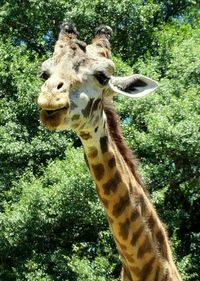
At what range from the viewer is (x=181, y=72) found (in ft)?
43.2

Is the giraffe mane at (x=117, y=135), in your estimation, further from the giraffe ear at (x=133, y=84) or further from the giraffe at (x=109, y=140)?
the giraffe ear at (x=133, y=84)

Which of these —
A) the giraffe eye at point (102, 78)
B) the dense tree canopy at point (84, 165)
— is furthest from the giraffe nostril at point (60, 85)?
the dense tree canopy at point (84, 165)

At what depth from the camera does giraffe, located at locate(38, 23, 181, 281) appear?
4.53 meters

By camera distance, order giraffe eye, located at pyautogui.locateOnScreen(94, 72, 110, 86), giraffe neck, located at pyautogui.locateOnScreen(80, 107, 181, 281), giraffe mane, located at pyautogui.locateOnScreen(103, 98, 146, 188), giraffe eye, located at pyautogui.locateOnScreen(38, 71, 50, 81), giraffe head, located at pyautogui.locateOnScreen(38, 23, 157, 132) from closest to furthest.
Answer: giraffe head, located at pyautogui.locateOnScreen(38, 23, 157, 132)
giraffe eye, located at pyautogui.locateOnScreen(38, 71, 50, 81)
giraffe eye, located at pyautogui.locateOnScreen(94, 72, 110, 86)
giraffe neck, located at pyautogui.locateOnScreen(80, 107, 181, 281)
giraffe mane, located at pyautogui.locateOnScreen(103, 98, 146, 188)

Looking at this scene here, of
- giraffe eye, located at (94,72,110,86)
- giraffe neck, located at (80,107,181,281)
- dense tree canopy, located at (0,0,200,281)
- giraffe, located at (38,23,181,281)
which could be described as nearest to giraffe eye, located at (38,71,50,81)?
giraffe, located at (38,23,181,281)

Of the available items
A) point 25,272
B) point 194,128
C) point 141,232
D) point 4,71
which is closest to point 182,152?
point 194,128

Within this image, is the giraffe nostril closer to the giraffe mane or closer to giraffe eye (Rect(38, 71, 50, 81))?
giraffe eye (Rect(38, 71, 50, 81))

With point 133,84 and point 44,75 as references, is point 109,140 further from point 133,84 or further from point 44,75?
point 44,75

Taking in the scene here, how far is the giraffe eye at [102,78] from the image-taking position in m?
4.67

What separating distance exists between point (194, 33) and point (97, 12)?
2.40m

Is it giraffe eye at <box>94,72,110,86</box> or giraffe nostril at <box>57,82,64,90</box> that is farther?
giraffe eye at <box>94,72,110,86</box>

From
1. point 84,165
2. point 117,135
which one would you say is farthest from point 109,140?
point 84,165

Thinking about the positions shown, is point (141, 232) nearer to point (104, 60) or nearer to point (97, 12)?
point (104, 60)

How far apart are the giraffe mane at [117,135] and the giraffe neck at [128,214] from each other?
0.06 meters
